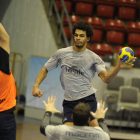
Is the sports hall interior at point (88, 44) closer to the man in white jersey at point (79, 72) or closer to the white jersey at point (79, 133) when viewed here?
the man in white jersey at point (79, 72)

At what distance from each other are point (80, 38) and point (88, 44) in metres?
5.43

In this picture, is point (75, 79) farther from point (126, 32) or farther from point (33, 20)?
point (126, 32)

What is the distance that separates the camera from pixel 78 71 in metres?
2.96

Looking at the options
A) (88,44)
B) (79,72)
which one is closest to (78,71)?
(79,72)

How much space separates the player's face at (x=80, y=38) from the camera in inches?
117

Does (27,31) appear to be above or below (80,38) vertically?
above

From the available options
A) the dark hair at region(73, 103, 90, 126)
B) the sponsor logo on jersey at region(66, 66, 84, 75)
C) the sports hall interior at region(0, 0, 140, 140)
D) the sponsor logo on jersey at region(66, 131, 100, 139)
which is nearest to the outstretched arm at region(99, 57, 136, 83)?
the sponsor logo on jersey at region(66, 66, 84, 75)

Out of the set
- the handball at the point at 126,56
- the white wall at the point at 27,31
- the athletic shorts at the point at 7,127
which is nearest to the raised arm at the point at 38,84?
the athletic shorts at the point at 7,127

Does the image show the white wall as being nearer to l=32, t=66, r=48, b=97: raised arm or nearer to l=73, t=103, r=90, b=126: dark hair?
l=32, t=66, r=48, b=97: raised arm

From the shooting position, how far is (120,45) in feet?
29.1

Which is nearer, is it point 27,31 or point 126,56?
point 126,56

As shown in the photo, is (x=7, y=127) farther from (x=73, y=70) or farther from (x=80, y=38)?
(x=80, y=38)

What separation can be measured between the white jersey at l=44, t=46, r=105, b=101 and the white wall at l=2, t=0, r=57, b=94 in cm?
452

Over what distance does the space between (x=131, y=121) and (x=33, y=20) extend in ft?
13.9
